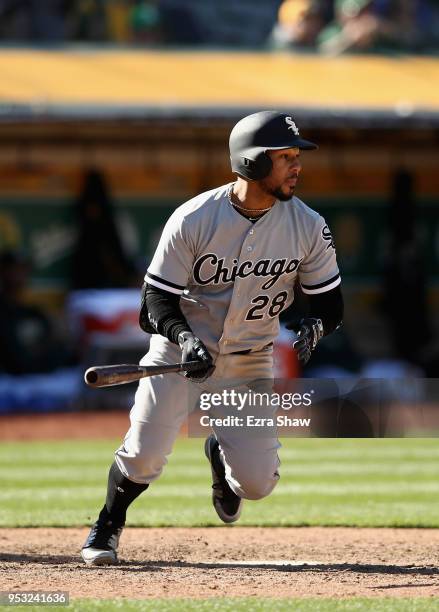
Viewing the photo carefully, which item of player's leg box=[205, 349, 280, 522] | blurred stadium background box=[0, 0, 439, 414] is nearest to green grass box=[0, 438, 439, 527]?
player's leg box=[205, 349, 280, 522]

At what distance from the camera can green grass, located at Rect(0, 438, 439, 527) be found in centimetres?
654

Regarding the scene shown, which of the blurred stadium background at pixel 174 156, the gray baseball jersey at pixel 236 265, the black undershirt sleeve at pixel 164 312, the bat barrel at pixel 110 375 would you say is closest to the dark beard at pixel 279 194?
the gray baseball jersey at pixel 236 265

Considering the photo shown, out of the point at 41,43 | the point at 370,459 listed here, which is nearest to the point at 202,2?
the point at 41,43

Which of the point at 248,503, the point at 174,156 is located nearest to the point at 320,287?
the point at 248,503

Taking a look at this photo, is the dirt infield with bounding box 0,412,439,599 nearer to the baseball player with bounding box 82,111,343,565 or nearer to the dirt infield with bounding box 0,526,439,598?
the dirt infield with bounding box 0,526,439,598

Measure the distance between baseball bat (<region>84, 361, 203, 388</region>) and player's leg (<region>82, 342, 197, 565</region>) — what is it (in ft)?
0.76

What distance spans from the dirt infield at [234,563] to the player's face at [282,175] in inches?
56.0

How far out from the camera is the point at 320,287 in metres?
4.96

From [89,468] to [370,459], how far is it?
2.07 meters

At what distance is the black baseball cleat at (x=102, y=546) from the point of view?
488cm

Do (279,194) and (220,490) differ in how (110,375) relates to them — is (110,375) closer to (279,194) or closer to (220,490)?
(279,194)

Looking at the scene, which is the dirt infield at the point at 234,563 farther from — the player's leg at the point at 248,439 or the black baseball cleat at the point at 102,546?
the player's leg at the point at 248,439

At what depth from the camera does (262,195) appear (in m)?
4.83

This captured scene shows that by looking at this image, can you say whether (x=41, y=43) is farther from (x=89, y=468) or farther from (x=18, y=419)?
(x=89, y=468)
